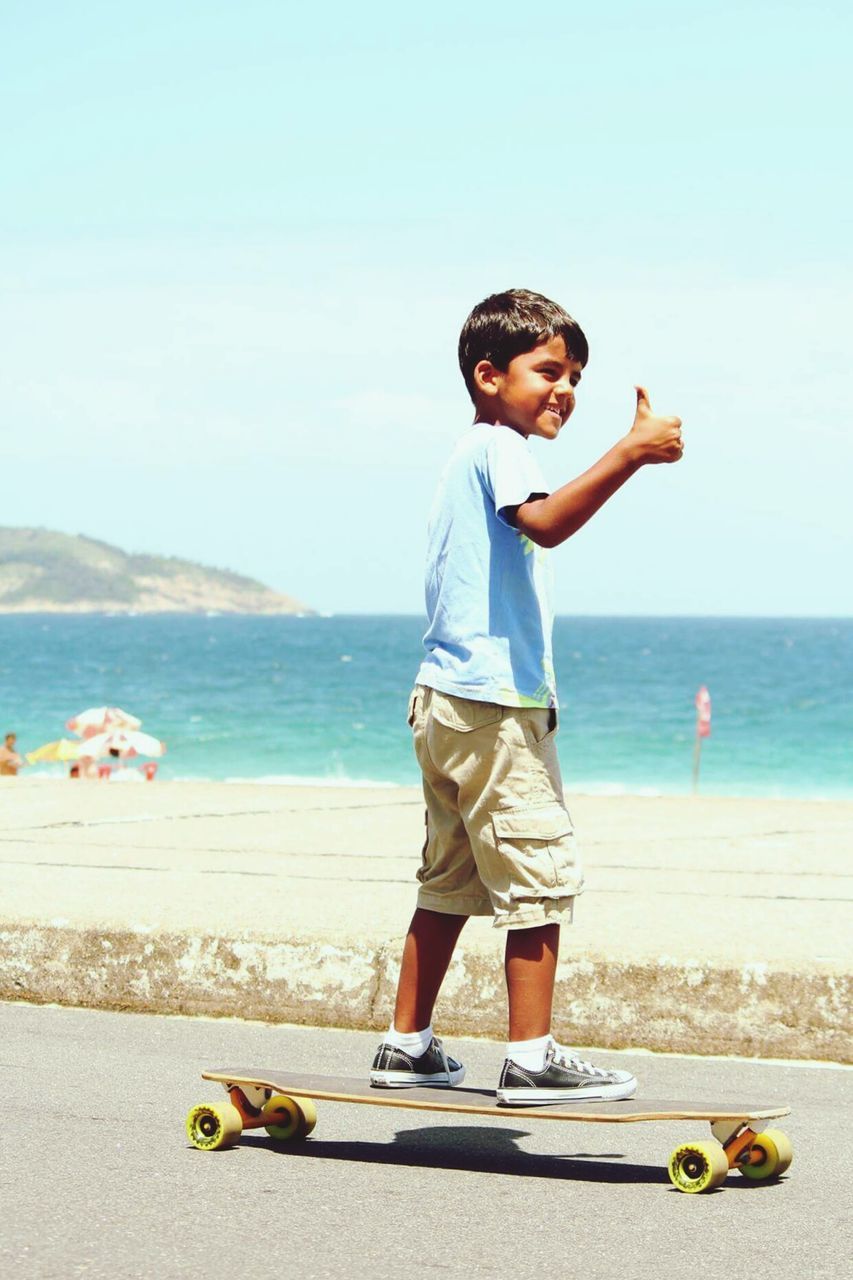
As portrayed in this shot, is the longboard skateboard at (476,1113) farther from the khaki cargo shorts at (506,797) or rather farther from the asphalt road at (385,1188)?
the khaki cargo shorts at (506,797)

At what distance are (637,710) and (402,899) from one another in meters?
63.0

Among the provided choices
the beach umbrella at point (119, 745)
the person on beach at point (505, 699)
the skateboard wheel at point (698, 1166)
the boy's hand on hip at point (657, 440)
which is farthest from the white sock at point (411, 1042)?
the beach umbrella at point (119, 745)

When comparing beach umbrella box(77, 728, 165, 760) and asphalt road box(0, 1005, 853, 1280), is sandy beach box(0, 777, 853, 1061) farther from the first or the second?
beach umbrella box(77, 728, 165, 760)

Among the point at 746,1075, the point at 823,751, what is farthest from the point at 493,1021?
the point at 823,751

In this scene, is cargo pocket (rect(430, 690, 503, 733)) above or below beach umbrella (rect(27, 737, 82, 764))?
below

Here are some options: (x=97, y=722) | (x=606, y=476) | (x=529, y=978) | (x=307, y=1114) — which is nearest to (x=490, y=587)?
(x=606, y=476)

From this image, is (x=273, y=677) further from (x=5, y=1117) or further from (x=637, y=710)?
(x=5, y=1117)

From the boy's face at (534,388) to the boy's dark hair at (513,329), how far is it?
0.02 m

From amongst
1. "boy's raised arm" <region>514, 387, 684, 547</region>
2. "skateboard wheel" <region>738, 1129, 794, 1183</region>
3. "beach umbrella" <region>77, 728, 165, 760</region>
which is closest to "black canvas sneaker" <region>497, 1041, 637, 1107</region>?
"skateboard wheel" <region>738, 1129, 794, 1183</region>

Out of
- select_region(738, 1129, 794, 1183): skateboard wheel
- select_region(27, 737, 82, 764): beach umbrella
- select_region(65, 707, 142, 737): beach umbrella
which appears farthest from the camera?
select_region(65, 707, 142, 737): beach umbrella

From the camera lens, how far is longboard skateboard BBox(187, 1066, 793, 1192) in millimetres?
3662

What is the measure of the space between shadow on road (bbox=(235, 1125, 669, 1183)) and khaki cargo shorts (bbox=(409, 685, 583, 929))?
0.55 metres

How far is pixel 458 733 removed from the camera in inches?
153

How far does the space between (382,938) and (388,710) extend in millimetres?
61733
